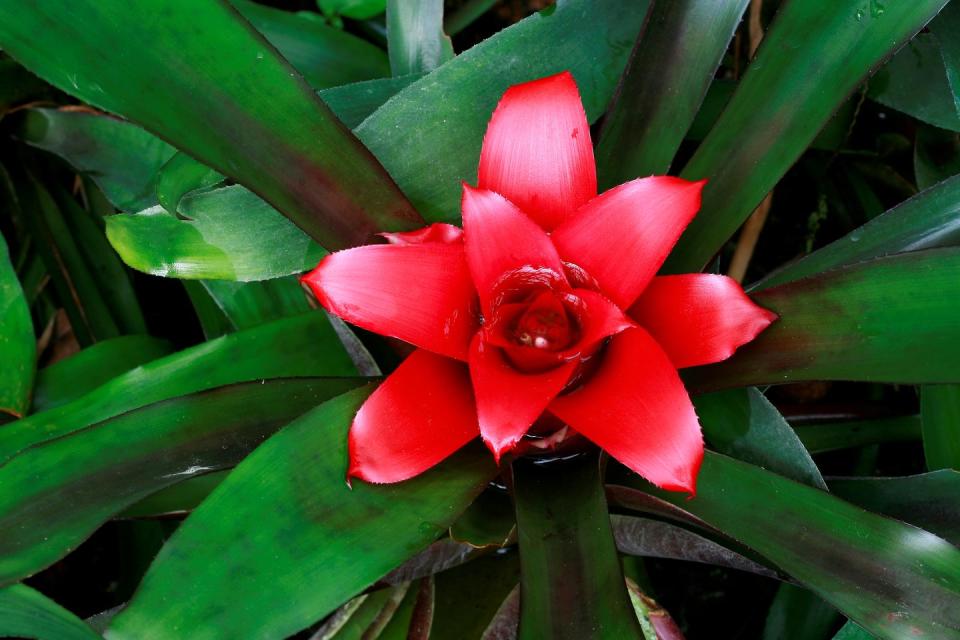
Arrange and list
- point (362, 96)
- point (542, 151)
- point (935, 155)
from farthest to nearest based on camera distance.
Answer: point (935, 155) < point (362, 96) < point (542, 151)

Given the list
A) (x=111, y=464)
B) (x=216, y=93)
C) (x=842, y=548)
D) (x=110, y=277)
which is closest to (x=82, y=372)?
(x=110, y=277)

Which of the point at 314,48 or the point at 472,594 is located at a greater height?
the point at 314,48

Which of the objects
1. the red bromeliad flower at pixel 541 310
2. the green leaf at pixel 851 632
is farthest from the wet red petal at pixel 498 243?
the green leaf at pixel 851 632

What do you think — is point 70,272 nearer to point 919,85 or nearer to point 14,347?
point 14,347

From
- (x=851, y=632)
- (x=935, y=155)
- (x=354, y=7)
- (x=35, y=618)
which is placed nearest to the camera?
(x=35, y=618)

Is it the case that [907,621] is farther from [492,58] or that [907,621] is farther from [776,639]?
[492,58]

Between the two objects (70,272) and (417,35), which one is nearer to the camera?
(417,35)

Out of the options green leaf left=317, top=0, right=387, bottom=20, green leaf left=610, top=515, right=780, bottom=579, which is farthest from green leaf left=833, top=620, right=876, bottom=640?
green leaf left=317, top=0, right=387, bottom=20

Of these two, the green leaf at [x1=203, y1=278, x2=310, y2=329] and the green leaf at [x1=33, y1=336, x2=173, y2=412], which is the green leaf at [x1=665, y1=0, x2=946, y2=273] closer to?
the green leaf at [x1=203, y1=278, x2=310, y2=329]
